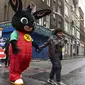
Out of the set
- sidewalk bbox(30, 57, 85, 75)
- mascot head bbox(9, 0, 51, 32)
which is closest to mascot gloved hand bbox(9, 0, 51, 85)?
mascot head bbox(9, 0, 51, 32)

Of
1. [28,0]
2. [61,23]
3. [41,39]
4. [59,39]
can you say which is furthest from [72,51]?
[59,39]

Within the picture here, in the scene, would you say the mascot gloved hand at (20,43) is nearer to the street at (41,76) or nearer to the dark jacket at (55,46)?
the street at (41,76)

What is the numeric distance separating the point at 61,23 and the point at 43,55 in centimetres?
1426

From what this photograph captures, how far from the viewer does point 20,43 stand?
24.3 ft

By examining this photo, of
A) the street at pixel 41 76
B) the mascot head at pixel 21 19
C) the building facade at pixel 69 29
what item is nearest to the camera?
the mascot head at pixel 21 19

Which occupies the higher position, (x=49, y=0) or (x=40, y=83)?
(x=49, y=0)

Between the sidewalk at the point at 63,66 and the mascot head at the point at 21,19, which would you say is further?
the sidewalk at the point at 63,66

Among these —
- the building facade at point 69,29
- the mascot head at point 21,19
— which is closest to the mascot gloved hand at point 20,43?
the mascot head at point 21,19

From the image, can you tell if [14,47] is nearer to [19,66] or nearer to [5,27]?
[19,66]

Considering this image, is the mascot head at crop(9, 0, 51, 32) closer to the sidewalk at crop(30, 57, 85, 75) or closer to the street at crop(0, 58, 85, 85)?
the street at crop(0, 58, 85, 85)

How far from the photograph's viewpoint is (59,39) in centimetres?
841

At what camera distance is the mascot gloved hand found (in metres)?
7.36

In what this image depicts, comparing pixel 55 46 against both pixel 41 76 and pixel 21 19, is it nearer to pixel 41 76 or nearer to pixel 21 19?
pixel 21 19

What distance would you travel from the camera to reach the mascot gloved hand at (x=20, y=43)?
7.36 meters
